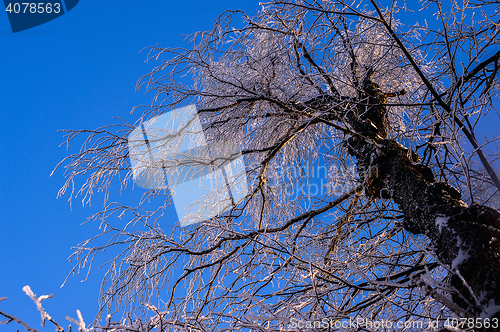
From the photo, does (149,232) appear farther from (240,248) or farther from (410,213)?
(410,213)

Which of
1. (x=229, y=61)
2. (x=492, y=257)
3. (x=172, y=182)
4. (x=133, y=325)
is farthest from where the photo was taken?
(x=229, y=61)

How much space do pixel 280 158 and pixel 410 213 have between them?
2063mm

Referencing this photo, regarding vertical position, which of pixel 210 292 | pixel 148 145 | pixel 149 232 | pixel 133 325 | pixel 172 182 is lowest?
pixel 133 325

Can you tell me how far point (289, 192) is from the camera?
3830 millimetres

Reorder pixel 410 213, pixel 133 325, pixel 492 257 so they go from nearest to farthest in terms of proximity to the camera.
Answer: pixel 133 325
pixel 492 257
pixel 410 213

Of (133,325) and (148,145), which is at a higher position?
(148,145)

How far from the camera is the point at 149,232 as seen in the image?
8.16 ft

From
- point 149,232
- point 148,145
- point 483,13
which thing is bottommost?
point 149,232

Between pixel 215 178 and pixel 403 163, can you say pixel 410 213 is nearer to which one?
pixel 403 163

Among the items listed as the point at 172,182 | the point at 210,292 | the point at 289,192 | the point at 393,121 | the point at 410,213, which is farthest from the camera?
the point at 393,121

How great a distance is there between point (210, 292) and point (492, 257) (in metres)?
2.32

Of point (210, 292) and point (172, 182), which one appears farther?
point (172, 182)

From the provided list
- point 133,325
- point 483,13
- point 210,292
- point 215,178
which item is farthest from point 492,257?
point 215,178

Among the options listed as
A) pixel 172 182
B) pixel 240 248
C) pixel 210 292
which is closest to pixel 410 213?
pixel 240 248
